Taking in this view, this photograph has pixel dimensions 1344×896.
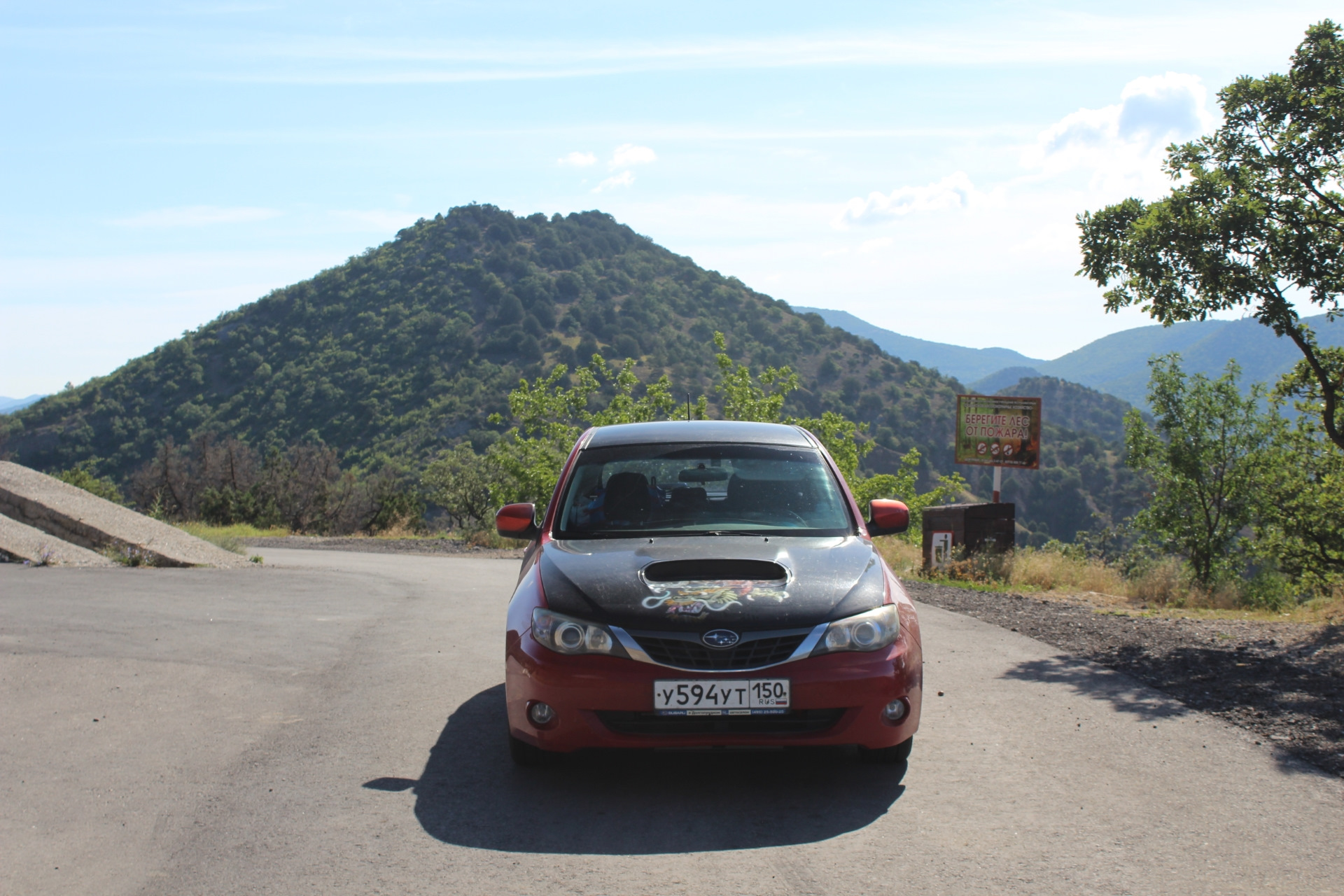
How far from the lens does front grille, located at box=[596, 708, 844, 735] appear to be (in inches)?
180

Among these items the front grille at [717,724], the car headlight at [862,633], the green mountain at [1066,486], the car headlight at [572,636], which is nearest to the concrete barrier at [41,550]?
the car headlight at [572,636]

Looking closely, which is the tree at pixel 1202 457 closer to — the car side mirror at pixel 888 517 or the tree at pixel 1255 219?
the tree at pixel 1255 219

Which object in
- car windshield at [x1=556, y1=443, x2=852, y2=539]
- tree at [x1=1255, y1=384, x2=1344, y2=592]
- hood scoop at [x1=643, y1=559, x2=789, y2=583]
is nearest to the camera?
hood scoop at [x1=643, y1=559, x2=789, y2=583]

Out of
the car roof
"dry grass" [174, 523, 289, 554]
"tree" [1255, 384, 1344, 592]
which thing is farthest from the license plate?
"dry grass" [174, 523, 289, 554]

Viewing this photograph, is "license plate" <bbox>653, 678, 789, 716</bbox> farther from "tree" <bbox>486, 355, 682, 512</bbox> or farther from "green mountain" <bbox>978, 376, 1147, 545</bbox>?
"green mountain" <bbox>978, 376, 1147, 545</bbox>

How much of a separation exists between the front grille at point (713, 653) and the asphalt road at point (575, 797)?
1.94ft

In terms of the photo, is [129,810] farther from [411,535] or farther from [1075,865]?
[411,535]

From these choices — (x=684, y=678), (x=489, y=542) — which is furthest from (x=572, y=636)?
(x=489, y=542)

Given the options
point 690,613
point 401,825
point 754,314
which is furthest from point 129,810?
point 754,314

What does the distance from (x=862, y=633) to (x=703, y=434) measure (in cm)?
210

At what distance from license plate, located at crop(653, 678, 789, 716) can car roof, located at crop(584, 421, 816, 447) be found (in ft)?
6.90

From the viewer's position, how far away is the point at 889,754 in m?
5.09

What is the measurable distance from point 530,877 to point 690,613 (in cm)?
132

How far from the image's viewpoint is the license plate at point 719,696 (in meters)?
4.54
